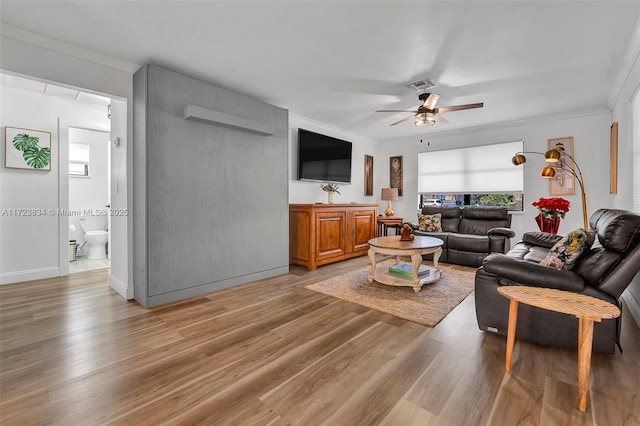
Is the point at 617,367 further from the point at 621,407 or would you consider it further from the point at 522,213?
the point at 522,213

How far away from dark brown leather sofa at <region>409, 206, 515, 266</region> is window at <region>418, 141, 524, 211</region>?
0.65 meters

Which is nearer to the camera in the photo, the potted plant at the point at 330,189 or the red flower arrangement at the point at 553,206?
the red flower arrangement at the point at 553,206

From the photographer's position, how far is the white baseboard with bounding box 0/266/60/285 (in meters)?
3.57

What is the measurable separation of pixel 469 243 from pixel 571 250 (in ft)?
8.65

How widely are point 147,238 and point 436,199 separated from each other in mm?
5455

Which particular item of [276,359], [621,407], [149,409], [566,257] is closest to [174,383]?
[149,409]

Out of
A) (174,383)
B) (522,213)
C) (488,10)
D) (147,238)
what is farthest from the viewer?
(522,213)

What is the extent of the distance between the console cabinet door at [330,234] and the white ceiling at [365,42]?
1860 mm

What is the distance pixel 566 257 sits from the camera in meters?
2.06

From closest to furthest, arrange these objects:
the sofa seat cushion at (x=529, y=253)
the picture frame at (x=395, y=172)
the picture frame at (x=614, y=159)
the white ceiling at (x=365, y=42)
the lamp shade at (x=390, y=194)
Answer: the white ceiling at (x=365, y=42) → the sofa seat cushion at (x=529, y=253) → the picture frame at (x=614, y=159) → the lamp shade at (x=390, y=194) → the picture frame at (x=395, y=172)

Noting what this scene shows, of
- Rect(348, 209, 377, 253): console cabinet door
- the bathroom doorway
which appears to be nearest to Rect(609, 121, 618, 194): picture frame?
Rect(348, 209, 377, 253): console cabinet door

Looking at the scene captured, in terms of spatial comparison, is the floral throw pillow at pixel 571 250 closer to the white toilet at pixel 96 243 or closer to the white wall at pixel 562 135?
the white wall at pixel 562 135

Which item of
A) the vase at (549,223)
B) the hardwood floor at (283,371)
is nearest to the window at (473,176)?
the vase at (549,223)

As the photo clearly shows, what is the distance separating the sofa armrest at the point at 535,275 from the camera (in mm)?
1961
